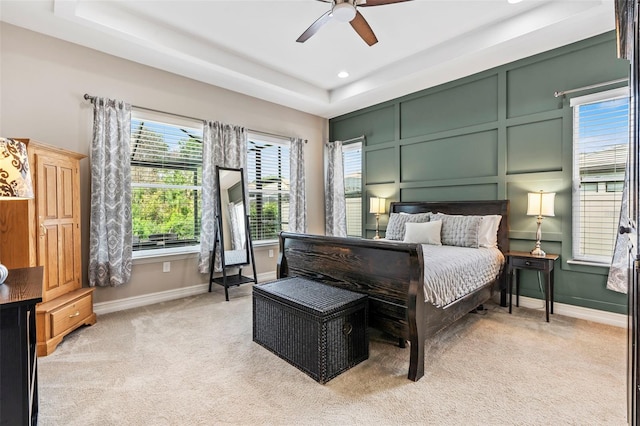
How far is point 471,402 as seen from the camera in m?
1.86

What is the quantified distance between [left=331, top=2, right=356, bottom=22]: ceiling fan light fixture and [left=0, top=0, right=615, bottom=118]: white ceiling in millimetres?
664

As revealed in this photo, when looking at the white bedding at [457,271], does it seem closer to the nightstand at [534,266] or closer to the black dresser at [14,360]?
the nightstand at [534,266]

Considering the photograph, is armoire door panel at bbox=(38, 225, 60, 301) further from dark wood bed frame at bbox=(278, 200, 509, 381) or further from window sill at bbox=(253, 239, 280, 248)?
window sill at bbox=(253, 239, 280, 248)

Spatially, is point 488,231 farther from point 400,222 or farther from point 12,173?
point 12,173

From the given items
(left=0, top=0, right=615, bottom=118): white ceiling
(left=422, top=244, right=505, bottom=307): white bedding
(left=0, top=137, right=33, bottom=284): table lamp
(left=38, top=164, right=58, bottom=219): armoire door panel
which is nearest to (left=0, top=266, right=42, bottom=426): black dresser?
(left=0, top=137, right=33, bottom=284): table lamp

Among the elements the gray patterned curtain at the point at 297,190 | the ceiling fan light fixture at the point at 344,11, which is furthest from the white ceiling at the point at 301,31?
the gray patterned curtain at the point at 297,190

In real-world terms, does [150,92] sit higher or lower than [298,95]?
lower

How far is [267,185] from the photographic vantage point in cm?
510

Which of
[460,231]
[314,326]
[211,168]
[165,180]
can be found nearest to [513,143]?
[460,231]

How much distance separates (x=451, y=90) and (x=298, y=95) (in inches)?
85.6

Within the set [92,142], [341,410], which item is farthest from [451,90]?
[92,142]

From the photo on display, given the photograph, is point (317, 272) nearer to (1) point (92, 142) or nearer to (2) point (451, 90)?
(1) point (92, 142)

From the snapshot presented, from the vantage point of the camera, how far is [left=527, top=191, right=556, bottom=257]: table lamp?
3.24 meters

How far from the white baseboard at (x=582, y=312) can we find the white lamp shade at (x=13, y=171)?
448cm
